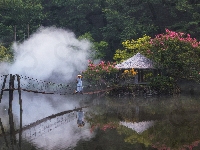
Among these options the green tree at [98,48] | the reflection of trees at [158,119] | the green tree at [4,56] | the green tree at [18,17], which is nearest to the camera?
the reflection of trees at [158,119]

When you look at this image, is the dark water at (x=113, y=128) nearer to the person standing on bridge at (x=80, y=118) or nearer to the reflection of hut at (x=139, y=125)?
the reflection of hut at (x=139, y=125)

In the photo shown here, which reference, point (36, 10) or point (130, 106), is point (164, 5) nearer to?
point (36, 10)

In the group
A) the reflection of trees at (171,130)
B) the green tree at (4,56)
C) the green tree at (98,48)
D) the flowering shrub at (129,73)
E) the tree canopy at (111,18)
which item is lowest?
the reflection of trees at (171,130)

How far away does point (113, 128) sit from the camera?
17.0 meters

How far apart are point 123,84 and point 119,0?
60.3 feet

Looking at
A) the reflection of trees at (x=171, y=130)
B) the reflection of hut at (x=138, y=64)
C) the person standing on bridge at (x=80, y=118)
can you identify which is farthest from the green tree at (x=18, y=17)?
the reflection of trees at (x=171, y=130)

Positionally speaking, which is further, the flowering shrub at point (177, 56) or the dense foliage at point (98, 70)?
the dense foliage at point (98, 70)

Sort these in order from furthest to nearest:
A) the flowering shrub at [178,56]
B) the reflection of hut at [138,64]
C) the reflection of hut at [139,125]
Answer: the reflection of hut at [138,64] < the flowering shrub at [178,56] < the reflection of hut at [139,125]

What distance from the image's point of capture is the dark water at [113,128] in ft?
45.8

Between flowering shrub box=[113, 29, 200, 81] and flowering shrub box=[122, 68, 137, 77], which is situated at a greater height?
flowering shrub box=[113, 29, 200, 81]

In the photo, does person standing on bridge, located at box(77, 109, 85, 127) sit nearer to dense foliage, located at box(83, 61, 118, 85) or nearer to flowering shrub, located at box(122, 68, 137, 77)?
flowering shrub, located at box(122, 68, 137, 77)

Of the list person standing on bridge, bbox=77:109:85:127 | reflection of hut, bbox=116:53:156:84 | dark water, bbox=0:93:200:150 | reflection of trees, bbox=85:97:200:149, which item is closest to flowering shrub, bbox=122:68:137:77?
reflection of hut, bbox=116:53:156:84

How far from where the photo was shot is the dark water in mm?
13962

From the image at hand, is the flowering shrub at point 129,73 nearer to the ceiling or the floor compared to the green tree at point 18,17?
nearer to the floor
